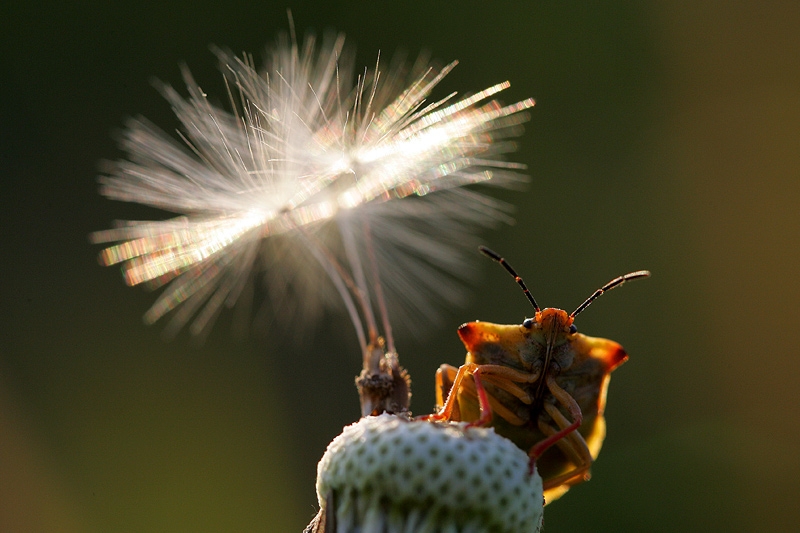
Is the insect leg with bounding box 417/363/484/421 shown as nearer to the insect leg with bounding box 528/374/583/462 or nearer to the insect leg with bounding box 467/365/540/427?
the insect leg with bounding box 467/365/540/427

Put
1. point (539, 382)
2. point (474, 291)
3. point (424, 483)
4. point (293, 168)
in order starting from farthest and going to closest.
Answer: point (474, 291) < point (293, 168) < point (539, 382) < point (424, 483)

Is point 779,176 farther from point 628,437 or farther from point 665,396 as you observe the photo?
point 628,437

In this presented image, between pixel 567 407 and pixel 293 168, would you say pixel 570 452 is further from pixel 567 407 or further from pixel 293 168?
pixel 293 168

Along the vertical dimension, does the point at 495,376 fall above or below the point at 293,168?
below

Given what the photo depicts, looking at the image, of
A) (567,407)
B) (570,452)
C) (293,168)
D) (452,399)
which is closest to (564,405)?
(567,407)

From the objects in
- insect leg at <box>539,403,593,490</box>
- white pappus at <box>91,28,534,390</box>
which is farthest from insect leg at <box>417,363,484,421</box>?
white pappus at <box>91,28,534,390</box>

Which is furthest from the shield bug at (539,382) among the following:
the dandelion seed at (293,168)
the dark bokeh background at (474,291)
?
the dark bokeh background at (474,291)

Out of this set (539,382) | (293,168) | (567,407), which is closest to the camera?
(567,407)

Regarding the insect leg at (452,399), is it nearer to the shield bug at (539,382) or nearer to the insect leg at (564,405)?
the shield bug at (539,382)
